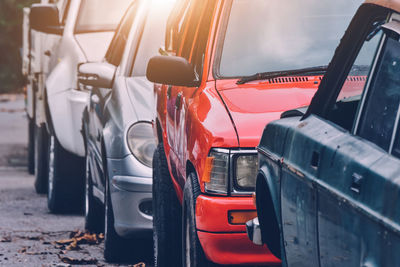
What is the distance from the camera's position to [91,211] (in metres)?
8.81

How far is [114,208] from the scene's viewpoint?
7246 millimetres

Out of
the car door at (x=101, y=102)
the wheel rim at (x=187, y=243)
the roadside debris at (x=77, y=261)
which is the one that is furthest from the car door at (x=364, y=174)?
the car door at (x=101, y=102)

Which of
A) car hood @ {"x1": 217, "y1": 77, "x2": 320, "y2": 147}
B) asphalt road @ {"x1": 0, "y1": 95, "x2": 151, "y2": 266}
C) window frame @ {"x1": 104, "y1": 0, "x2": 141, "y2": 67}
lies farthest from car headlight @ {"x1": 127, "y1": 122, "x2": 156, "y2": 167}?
car hood @ {"x1": 217, "y1": 77, "x2": 320, "y2": 147}

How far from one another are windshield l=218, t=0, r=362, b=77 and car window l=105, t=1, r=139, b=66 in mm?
2567

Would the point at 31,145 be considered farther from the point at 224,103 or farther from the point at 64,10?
the point at 224,103

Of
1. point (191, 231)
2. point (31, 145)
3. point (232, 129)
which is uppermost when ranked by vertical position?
point (232, 129)

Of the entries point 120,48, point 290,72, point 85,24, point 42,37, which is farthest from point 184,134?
point 42,37

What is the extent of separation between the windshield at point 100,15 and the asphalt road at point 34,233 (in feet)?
6.08

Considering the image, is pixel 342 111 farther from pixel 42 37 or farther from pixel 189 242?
pixel 42 37

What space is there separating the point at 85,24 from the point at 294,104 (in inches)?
220

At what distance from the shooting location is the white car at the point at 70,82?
10062mm

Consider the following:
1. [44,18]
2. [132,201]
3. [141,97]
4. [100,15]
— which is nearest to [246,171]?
[132,201]

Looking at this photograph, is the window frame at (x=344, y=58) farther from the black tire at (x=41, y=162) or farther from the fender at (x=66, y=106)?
the black tire at (x=41, y=162)

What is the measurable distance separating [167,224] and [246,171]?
1312 mm
